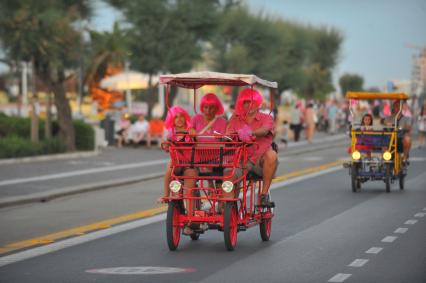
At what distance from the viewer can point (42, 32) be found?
1268 inches

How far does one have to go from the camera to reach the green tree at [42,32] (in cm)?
3195

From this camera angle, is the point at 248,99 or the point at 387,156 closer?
the point at 248,99

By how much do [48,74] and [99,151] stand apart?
3333mm

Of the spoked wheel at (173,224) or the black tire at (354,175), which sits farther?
the black tire at (354,175)

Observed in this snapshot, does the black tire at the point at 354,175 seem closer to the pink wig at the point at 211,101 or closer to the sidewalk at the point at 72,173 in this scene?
the sidewalk at the point at 72,173

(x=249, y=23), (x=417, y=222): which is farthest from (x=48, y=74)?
(x=249, y=23)

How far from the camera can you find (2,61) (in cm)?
3378

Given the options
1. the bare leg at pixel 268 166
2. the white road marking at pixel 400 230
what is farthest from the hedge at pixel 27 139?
the bare leg at pixel 268 166

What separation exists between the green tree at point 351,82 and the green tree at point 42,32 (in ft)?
462

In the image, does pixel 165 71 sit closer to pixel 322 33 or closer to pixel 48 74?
pixel 48 74

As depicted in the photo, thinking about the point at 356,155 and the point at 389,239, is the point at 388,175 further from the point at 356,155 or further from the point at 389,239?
the point at 389,239

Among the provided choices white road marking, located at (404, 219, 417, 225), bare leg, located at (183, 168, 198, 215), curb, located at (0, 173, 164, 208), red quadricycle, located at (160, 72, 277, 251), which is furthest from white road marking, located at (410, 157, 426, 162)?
bare leg, located at (183, 168, 198, 215)

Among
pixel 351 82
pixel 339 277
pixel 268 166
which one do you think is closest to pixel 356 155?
pixel 268 166

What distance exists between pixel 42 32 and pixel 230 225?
20.9 m
